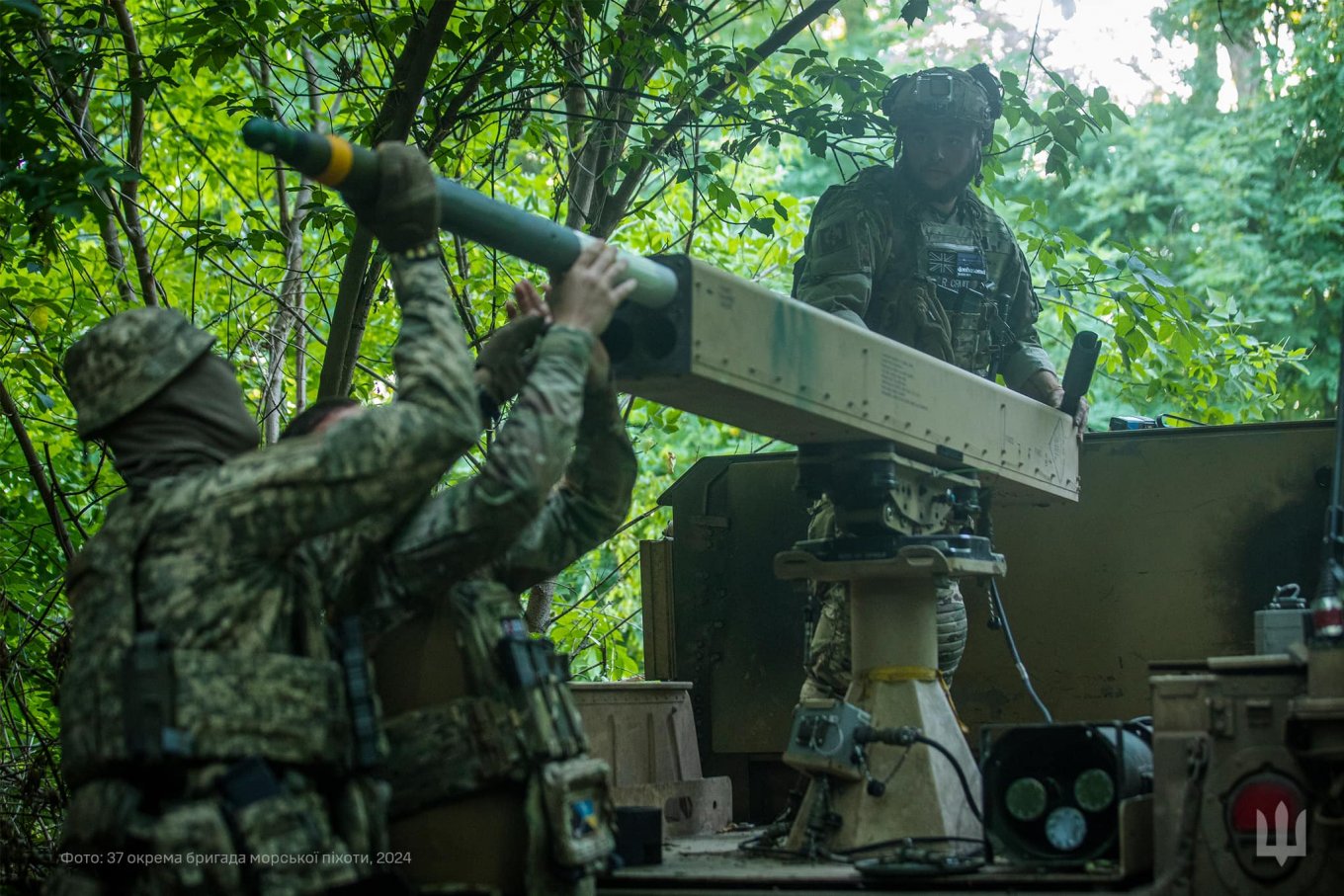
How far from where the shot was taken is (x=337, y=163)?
137 inches

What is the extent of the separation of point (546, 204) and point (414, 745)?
814 cm

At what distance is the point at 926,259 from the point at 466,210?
2295 mm

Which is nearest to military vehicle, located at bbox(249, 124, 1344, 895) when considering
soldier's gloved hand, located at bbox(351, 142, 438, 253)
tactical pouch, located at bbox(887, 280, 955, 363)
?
soldier's gloved hand, located at bbox(351, 142, 438, 253)

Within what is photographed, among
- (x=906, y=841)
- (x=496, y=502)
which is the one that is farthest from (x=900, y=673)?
(x=496, y=502)

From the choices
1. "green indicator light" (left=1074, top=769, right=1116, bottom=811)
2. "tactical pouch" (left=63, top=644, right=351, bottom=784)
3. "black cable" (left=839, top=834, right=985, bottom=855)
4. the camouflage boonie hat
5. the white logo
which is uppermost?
the camouflage boonie hat

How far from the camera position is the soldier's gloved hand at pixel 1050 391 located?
5.77 m

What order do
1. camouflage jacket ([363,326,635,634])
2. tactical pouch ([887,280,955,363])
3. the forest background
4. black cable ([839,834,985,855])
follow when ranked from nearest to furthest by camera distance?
camouflage jacket ([363,326,635,634]) < black cable ([839,834,985,855]) < tactical pouch ([887,280,955,363]) < the forest background

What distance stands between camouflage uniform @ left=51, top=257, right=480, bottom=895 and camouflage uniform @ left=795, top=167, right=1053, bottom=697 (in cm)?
229

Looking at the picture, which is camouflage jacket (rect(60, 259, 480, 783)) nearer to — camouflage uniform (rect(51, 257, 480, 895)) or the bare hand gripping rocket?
camouflage uniform (rect(51, 257, 480, 895))

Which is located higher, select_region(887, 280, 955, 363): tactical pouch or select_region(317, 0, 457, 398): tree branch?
select_region(317, 0, 457, 398): tree branch

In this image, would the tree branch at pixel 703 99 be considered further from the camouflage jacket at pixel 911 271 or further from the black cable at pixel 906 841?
the black cable at pixel 906 841

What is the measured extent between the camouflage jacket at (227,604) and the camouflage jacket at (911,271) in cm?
239

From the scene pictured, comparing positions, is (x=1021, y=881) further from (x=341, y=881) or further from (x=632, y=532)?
(x=632, y=532)

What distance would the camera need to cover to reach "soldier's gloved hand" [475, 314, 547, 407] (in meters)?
4.03
